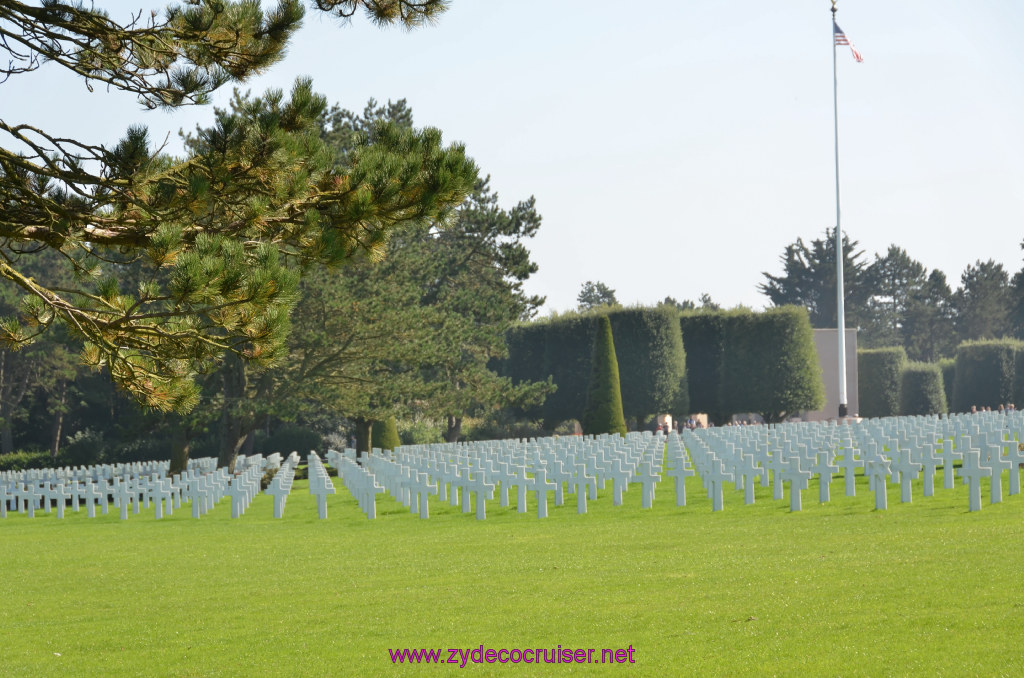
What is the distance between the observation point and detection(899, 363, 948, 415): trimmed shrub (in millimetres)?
52500

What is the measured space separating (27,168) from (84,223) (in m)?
0.51

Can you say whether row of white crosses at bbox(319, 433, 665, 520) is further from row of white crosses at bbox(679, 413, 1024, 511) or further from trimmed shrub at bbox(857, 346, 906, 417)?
trimmed shrub at bbox(857, 346, 906, 417)

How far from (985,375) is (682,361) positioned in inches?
758

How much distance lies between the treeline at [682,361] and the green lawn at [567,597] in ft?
87.2

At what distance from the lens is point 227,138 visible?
795 centimetres

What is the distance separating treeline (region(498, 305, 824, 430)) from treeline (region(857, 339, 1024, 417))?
399 inches

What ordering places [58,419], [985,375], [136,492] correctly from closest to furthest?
[136,492] → [58,419] → [985,375]

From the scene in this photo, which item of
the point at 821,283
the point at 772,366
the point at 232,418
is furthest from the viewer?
the point at 821,283

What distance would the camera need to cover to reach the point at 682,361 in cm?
4212

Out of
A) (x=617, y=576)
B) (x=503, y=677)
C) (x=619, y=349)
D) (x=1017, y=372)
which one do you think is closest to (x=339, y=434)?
(x=619, y=349)

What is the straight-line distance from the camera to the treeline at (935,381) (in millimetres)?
51750

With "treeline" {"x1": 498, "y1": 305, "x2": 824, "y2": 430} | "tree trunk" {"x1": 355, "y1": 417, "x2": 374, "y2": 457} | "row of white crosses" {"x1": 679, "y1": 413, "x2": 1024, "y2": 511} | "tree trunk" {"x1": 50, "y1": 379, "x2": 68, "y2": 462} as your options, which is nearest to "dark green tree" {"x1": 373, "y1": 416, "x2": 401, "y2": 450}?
"tree trunk" {"x1": 355, "y1": 417, "x2": 374, "y2": 457}

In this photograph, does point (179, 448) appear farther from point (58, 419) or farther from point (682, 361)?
point (682, 361)

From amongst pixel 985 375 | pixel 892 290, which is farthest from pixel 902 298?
pixel 985 375
